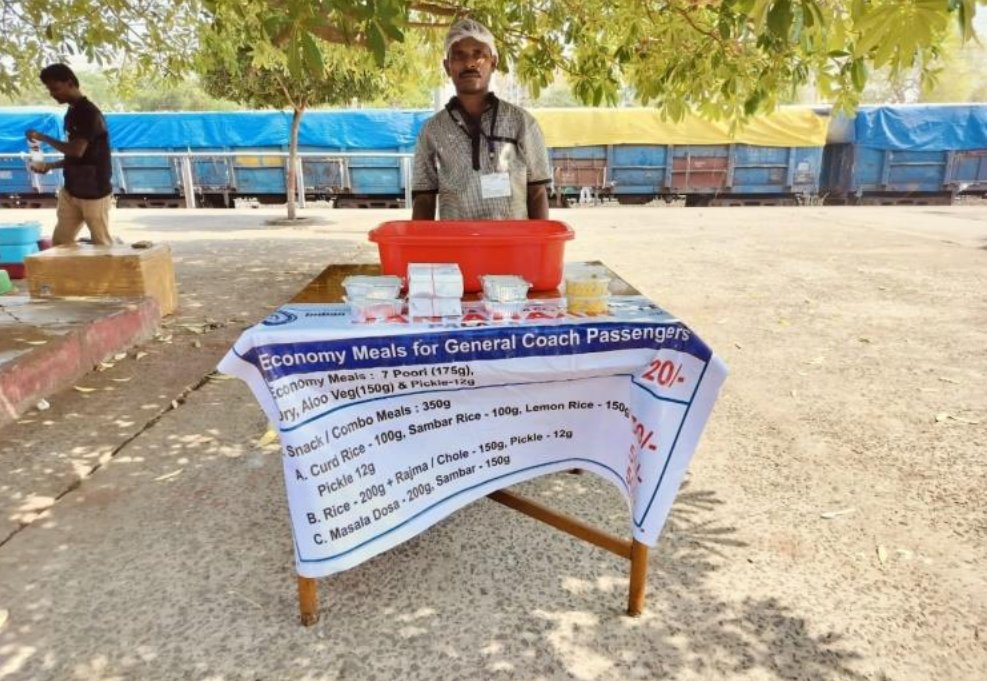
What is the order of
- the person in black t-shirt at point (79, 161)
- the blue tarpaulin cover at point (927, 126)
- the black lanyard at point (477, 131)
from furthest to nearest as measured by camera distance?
the blue tarpaulin cover at point (927, 126)
the person in black t-shirt at point (79, 161)
the black lanyard at point (477, 131)

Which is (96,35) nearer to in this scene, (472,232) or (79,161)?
(79,161)

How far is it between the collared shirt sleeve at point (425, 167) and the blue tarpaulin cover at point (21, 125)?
17.7 meters

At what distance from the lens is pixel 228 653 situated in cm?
200

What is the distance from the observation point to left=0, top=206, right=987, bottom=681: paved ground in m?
2.00

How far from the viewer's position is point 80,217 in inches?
249

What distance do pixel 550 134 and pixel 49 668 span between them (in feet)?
56.6

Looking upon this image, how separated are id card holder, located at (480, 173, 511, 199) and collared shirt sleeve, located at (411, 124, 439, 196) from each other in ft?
0.90

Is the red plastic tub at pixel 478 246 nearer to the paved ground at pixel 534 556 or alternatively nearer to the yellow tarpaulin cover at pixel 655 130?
the paved ground at pixel 534 556

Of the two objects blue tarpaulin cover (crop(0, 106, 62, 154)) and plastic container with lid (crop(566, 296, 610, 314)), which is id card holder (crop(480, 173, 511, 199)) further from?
blue tarpaulin cover (crop(0, 106, 62, 154))

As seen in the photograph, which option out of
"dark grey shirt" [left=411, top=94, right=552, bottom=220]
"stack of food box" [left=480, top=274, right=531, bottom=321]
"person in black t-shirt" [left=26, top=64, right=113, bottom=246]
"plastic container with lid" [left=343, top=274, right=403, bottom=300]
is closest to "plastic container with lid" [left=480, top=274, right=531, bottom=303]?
"stack of food box" [left=480, top=274, right=531, bottom=321]

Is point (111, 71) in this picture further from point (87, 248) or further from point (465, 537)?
point (465, 537)

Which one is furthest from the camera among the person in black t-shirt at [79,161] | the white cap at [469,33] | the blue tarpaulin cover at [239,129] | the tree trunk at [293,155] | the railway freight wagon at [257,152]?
the railway freight wagon at [257,152]

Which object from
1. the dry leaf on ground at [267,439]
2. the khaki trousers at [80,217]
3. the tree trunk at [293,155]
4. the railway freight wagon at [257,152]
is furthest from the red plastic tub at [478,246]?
the railway freight wagon at [257,152]

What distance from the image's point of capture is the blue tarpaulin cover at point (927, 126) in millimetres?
17203
